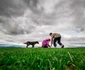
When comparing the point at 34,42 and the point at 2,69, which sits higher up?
the point at 34,42

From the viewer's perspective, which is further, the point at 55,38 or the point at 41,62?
the point at 55,38

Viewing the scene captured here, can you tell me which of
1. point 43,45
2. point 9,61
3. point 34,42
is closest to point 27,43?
point 34,42

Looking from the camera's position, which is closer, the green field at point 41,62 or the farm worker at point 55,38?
the green field at point 41,62

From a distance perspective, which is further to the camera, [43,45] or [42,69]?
[43,45]

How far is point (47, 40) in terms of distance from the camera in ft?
70.0

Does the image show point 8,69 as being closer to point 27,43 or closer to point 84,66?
point 84,66

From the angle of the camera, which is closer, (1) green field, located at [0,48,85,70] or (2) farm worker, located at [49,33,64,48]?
(1) green field, located at [0,48,85,70]

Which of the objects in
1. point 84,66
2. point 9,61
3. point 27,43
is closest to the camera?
point 84,66

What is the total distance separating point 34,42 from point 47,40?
5.68 m

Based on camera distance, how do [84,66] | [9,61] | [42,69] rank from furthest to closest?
[9,61] → [84,66] → [42,69]

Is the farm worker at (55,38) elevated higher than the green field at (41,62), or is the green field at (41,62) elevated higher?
the farm worker at (55,38)

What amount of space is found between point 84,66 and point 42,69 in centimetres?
72

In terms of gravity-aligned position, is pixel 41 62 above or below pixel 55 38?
below

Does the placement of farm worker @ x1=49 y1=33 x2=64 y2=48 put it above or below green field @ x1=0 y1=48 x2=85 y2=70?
above
